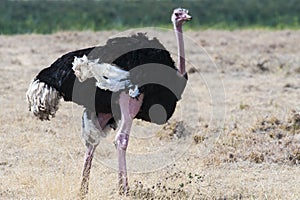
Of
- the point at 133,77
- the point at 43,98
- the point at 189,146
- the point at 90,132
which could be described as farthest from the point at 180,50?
the point at 189,146

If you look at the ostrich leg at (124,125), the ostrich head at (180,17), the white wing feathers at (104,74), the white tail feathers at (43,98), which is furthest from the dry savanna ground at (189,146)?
the ostrich head at (180,17)

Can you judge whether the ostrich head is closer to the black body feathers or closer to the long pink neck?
the long pink neck

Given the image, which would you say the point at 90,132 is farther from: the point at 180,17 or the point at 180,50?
the point at 180,17

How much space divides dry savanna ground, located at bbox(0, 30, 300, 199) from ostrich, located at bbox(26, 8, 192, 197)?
480mm

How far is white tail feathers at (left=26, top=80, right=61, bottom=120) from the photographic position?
6.73m

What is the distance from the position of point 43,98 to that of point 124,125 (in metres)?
0.69

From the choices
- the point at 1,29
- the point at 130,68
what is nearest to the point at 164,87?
the point at 130,68

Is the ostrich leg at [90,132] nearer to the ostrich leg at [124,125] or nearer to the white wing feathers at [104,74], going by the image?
the ostrich leg at [124,125]

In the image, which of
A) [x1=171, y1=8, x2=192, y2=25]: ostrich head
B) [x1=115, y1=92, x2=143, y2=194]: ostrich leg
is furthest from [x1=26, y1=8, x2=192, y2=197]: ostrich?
[x1=171, y1=8, x2=192, y2=25]: ostrich head

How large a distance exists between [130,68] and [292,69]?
901 cm

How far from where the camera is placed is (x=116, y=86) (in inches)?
258

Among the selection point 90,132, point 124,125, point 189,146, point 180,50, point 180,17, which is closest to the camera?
point 124,125

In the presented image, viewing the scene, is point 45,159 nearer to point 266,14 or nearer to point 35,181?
point 35,181

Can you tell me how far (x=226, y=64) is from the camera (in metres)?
15.9
